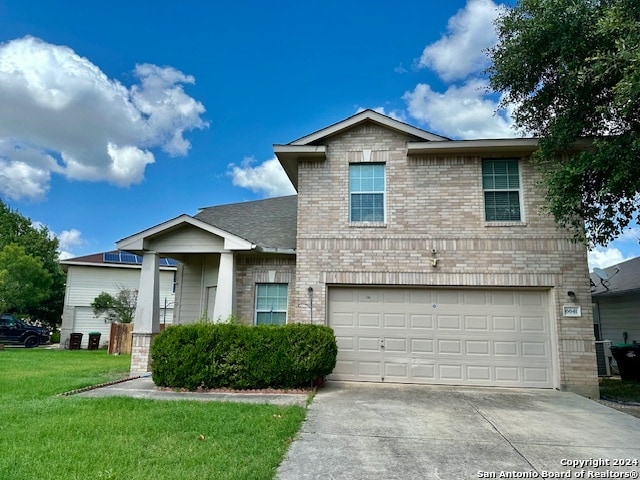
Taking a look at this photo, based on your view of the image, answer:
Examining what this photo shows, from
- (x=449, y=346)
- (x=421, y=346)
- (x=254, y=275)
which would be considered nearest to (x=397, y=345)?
(x=421, y=346)

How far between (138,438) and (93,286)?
2192cm

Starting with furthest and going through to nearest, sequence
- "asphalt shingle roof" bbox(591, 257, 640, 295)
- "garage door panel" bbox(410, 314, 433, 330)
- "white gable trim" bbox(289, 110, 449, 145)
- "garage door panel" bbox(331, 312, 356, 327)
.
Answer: "asphalt shingle roof" bbox(591, 257, 640, 295)
"white gable trim" bbox(289, 110, 449, 145)
"garage door panel" bbox(331, 312, 356, 327)
"garage door panel" bbox(410, 314, 433, 330)

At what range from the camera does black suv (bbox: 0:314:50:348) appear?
2161 cm

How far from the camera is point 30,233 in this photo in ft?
108

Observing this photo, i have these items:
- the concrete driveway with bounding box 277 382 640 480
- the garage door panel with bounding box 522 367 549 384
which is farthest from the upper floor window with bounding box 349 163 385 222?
the garage door panel with bounding box 522 367 549 384

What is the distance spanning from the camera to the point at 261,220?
13078mm

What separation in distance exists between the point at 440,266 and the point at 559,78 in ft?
14.9

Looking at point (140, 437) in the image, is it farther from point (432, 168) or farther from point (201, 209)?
point (201, 209)

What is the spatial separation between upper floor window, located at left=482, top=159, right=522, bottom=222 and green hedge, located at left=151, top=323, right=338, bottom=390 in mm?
5158

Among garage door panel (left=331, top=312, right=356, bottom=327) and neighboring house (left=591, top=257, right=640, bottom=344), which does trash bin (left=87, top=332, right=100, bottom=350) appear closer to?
garage door panel (left=331, top=312, right=356, bottom=327)

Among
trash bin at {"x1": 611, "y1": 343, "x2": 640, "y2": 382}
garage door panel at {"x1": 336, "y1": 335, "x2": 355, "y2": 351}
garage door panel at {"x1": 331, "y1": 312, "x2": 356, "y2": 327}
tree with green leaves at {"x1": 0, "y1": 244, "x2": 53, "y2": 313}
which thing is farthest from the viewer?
tree with green leaves at {"x1": 0, "y1": 244, "x2": 53, "y2": 313}

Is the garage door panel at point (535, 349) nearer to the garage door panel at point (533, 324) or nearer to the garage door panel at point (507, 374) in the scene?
the garage door panel at point (533, 324)

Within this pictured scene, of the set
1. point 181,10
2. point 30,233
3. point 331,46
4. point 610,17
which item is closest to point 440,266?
point 610,17

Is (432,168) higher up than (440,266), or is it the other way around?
(432,168)
